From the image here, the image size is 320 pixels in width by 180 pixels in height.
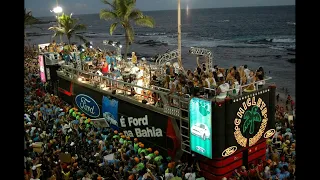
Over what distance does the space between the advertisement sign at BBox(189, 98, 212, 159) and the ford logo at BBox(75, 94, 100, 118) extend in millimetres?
7785

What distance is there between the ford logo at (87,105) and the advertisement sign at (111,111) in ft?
3.06

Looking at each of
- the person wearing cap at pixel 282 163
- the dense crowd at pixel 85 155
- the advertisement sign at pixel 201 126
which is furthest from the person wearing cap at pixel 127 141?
the person wearing cap at pixel 282 163

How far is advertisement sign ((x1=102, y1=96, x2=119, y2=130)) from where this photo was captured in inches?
703

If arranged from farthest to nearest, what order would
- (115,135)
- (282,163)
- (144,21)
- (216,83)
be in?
(144,21) < (115,135) < (216,83) < (282,163)

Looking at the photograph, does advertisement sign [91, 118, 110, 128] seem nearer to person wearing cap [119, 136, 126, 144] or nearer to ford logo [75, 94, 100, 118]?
ford logo [75, 94, 100, 118]

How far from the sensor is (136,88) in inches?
681

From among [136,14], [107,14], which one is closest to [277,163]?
[136,14]

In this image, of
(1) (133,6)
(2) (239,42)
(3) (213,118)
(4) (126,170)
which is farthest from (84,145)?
(2) (239,42)

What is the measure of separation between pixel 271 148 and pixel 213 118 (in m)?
4.84

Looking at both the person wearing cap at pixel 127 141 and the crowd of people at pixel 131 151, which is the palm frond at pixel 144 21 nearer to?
the crowd of people at pixel 131 151

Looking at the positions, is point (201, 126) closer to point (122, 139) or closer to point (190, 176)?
point (190, 176)

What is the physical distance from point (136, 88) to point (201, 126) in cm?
531

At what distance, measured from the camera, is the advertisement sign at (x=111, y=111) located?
703 inches
